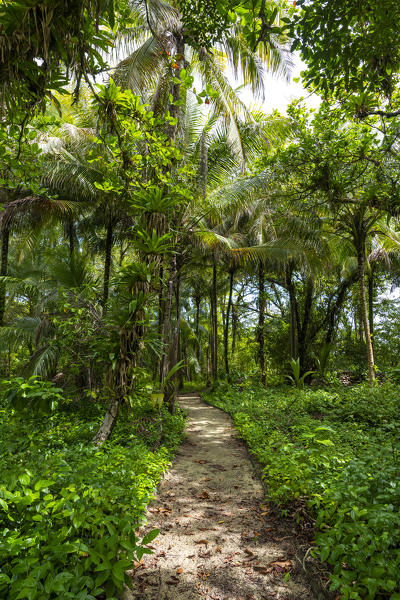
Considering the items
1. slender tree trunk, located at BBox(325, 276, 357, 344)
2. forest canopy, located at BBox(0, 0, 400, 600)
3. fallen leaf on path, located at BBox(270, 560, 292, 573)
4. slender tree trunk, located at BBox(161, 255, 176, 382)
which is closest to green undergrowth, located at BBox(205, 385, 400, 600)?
forest canopy, located at BBox(0, 0, 400, 600)

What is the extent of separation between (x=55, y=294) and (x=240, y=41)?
766 centimetres

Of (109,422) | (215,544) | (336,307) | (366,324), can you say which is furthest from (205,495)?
(336,307)

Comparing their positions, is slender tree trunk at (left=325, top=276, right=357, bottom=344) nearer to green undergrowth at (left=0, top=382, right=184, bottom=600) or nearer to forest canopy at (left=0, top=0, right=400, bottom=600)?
forest canopy at (left=0, top=0, right=400, bottom=600)

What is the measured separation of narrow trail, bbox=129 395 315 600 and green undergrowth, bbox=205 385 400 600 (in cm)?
35

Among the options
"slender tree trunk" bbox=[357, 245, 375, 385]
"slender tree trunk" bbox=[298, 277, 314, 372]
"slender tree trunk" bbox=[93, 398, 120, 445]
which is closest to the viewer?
"slender tree trunk" bbox=[93, 398, 120, 445]

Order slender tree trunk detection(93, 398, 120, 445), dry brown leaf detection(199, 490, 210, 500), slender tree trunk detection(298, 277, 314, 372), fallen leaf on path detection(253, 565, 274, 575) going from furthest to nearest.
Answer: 1. slender tree trunk detection(298, 277, 314, 372)
2. slender tree trunk detection(93, 398, 120, 445)
3. dry brown leaf detection(199, 490, 210, 500)
4. fallen leaf on path detection(253, 565, 274, 575)

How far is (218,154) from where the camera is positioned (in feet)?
31.9

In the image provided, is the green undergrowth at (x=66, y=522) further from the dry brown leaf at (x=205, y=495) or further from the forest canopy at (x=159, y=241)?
the dry brown leaf at (x=205, y=495)

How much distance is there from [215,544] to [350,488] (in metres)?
1.39

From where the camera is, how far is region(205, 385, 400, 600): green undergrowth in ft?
6.06

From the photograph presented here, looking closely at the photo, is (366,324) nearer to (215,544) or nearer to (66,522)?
(215,544)

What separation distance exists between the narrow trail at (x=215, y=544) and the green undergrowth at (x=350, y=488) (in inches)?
13.7

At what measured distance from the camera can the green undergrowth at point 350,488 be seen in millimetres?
1846

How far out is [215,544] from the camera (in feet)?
9.55
